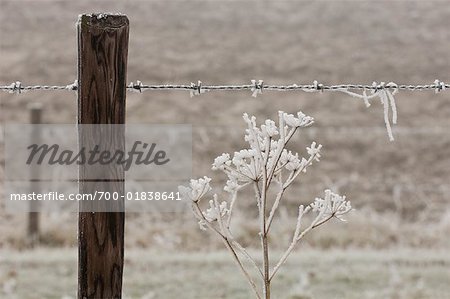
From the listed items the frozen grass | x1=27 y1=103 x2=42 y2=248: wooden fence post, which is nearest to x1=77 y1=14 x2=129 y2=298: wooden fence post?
the frozen grass

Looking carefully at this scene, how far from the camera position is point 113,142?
2982mm

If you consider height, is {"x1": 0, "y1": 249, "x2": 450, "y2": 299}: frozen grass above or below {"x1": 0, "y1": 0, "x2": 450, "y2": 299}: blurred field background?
below

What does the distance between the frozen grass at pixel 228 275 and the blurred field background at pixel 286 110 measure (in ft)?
0.07

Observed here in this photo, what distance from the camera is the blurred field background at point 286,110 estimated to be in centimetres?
759

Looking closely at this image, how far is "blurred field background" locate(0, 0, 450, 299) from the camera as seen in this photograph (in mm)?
7586

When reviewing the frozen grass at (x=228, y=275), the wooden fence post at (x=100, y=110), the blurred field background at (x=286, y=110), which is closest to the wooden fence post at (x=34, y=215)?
the blurred field background at (x=286, y=110)

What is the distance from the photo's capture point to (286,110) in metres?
16.8

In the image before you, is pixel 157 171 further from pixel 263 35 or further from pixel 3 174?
pixel 263 35

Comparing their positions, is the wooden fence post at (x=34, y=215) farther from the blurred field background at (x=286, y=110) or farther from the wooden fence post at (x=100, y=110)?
the wooden fence post at (x=100, y=110)

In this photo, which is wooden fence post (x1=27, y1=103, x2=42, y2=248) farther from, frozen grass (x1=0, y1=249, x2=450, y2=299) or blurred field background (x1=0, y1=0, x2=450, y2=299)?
frozen grass (x1=0, y1=249, x2=450, y2=299)

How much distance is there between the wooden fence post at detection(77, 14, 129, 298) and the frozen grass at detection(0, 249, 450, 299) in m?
3.68

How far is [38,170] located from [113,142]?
6.88 metres

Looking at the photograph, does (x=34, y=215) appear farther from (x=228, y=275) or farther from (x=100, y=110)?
(x=100, y=110)

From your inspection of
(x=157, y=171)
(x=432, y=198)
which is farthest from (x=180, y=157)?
(x=432, y=198)
